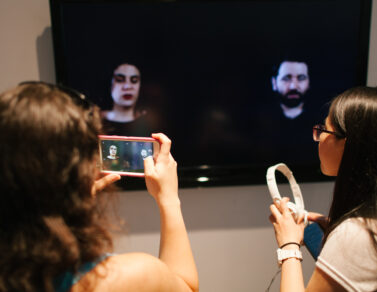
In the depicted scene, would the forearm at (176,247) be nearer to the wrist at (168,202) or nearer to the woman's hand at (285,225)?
the wrist at (168,202)

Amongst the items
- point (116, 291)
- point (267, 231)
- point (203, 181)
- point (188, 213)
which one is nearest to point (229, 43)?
point (203, 181)

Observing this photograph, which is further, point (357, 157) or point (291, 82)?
point (291, 82)

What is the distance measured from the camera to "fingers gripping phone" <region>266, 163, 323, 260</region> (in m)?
1.18

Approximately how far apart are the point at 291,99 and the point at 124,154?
1.06 metres

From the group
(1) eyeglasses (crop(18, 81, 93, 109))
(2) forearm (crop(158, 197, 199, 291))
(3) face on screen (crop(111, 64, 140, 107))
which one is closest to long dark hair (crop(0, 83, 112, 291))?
(1) eyeglasses (crop(18, 81, 93, 109))

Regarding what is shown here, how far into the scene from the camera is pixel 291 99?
167 cm

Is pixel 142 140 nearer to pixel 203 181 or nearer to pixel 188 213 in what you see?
pixel 203 181

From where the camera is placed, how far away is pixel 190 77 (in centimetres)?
160

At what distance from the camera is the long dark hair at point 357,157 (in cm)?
86

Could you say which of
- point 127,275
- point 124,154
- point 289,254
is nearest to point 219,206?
point 289,254

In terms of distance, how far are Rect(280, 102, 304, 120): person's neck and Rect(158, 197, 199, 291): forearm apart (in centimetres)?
107

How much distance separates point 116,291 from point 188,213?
1267mm

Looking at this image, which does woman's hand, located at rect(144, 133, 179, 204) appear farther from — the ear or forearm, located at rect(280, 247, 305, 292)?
the ear

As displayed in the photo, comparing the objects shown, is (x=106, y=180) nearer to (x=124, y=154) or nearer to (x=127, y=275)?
(x=124, y=154)
